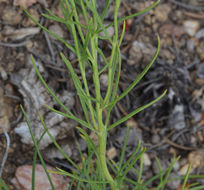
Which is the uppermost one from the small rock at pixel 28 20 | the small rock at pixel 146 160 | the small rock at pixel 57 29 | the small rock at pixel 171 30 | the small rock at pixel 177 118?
the small rock at pixel 28 20

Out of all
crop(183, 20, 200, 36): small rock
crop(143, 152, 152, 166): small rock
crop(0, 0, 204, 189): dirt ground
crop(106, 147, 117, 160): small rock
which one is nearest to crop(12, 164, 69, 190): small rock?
crop(0, 0, 204, 189): dirt ground

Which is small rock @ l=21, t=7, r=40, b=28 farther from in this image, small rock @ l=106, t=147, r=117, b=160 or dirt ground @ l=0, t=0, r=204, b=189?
small rock @ l=106, t=147, r=117, b=160

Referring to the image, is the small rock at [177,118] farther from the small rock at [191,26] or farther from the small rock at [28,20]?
the small rock at [28,20]

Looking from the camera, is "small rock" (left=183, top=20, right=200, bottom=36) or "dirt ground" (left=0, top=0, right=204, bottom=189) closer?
"dirt ground" (left=0, top=0, right=204, bottom=189)

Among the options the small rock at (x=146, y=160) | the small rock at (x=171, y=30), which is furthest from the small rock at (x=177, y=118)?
the small rock at (x=171, y=30)

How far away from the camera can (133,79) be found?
4.66 ft

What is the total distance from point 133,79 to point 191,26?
554 millimetres

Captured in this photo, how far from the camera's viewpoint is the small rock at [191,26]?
1.65 metres

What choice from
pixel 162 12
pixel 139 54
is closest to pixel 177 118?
pixel 139 54

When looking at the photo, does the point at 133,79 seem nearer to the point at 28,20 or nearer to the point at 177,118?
the point at 177,118

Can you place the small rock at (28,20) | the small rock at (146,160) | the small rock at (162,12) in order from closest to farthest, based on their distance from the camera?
1. the small rock at (28,20)
2. the small rock at (146,160)
3. the small rock at (162,12)

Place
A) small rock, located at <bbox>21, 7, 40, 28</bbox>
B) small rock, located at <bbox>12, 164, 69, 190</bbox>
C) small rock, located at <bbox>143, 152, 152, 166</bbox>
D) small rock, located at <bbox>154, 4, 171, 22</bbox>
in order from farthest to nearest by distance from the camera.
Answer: small rock, located at <bbox>154, 4, 171, 22</bbox> < small rock, located at <bbox>143, 152, 152, 166</bbox> < small rock, located at <bbox>21, 7, 40, 28</bbox> < small rock, located at <bbox>12, 164, 69, 190</bbox>

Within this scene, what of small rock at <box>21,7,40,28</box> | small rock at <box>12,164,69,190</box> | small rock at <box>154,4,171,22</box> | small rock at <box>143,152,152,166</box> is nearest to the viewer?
small rock at <box>12,164,69,190</box>

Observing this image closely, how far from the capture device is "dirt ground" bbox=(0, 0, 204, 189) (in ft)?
3.99
